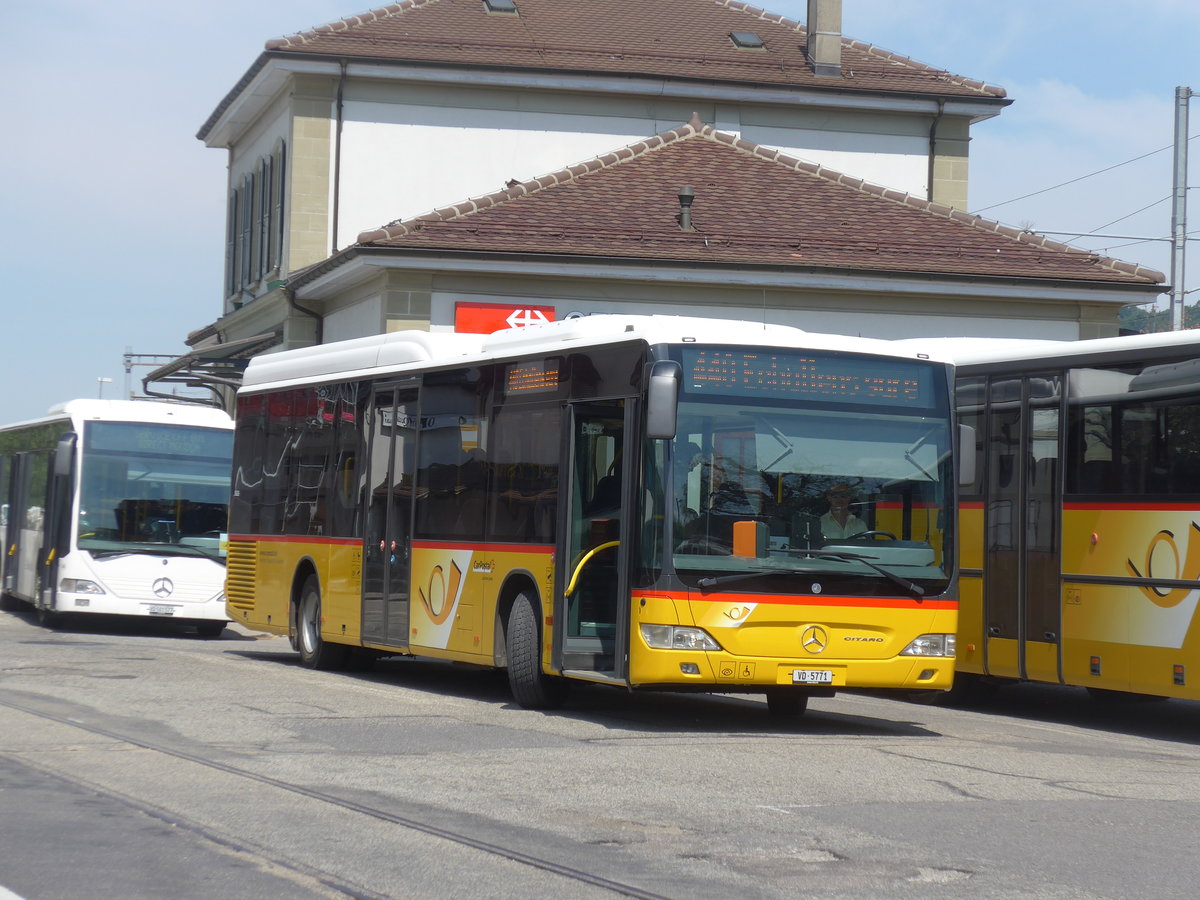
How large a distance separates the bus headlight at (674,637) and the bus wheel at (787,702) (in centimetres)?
194

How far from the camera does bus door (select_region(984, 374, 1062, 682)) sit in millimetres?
15320

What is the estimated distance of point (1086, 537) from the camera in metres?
15.0

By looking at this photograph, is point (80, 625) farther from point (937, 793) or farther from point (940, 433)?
point (937, 793)

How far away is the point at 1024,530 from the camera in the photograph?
51.2ft

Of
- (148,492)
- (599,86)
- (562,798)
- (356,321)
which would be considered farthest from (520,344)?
(599,86)

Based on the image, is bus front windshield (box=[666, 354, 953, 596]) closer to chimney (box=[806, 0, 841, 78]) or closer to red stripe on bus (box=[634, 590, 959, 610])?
red stripe on bus (box=[634, 590, 959, 610])

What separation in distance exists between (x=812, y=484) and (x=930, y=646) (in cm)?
154

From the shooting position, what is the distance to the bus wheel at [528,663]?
14016mm

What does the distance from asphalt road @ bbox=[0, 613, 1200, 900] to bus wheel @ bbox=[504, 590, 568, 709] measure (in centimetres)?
27

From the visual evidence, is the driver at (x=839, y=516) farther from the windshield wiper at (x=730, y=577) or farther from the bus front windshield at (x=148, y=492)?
the bus front windshield at (x=148, y=492)

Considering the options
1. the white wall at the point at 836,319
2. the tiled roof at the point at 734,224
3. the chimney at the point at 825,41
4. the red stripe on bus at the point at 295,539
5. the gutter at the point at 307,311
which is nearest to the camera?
the red stripe on bus at the point at 295,539

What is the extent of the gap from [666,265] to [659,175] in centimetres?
330

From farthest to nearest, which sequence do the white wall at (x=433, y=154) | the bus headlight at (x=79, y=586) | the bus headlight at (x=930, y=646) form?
the white wall at (x=433, y=154) → the bus headlight at (x=79, y=586) → the bus headlight at (x=930, y=646)

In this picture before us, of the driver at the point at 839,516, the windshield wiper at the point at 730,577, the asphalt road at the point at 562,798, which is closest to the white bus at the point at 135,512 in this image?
the asphalt road at the point at 562,798
